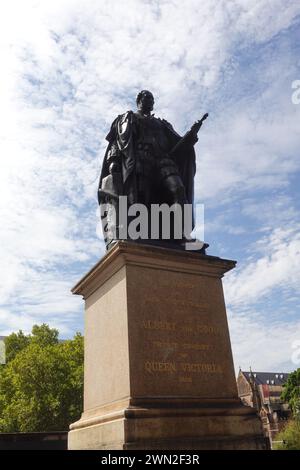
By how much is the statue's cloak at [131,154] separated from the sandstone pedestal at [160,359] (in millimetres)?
1744

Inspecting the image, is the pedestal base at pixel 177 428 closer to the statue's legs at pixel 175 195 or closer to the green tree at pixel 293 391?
the statue's legs at pixel 175 195

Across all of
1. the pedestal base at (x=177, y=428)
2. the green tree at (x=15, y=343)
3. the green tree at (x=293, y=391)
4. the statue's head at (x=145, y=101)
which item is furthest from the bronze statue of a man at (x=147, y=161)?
the green tree at (x=293, y=391)

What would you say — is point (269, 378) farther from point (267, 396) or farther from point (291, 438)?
point (291, 438)

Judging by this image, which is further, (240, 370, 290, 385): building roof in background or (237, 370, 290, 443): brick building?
(240, 370, 290, 385): building roof in background

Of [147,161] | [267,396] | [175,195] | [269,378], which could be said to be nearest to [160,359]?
[175,195]

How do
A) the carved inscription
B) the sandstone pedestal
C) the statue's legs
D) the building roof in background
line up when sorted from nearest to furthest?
the sandstone pedestal
the carved inscription
the statue's legs
the building roof in background

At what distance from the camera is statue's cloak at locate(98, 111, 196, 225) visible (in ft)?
26.9

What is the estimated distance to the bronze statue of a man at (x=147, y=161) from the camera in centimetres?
822

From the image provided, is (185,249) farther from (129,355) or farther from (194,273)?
(129,355)

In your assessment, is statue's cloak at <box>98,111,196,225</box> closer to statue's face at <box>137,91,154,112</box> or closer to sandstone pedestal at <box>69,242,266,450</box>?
statue's face at <box>137,91,154,112</box>

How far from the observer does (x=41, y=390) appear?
3003 centimetres

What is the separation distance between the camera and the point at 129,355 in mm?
5988

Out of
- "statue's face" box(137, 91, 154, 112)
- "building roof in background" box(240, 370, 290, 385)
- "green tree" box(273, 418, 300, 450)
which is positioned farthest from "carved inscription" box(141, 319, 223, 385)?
"building roof in background" box(240, 370, 290, 385)

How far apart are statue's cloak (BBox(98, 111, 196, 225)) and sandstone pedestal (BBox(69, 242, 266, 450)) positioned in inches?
68.7
